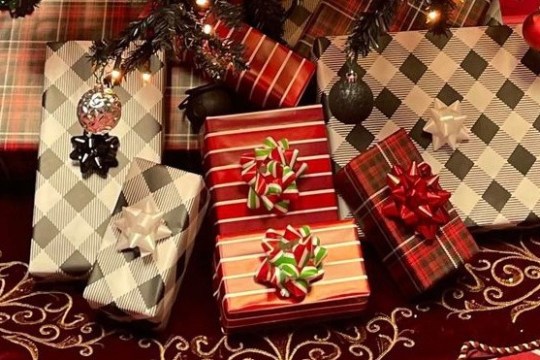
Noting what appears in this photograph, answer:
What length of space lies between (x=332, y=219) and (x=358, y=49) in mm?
274

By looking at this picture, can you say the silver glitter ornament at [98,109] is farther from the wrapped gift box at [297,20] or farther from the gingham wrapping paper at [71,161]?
the wrapped gift box at [297,20]

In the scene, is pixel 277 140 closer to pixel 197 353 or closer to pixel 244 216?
pixel 244 216

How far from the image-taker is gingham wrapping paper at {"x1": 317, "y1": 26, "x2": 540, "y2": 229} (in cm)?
140

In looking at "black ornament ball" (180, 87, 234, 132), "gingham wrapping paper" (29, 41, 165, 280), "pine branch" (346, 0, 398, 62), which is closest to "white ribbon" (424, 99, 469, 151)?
"pine branch" (346, 0, 398, 62)

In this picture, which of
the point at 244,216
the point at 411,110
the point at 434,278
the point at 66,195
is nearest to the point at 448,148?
the point at 411,110

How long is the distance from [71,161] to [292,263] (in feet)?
1.31

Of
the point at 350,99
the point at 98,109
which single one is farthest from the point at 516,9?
the point at 98,109

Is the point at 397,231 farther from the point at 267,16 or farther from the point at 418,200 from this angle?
the point at 267,16

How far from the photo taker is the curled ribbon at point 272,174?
130 centimetres

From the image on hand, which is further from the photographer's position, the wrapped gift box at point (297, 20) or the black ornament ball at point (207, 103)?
the wrapped gift box at point (297, 20)

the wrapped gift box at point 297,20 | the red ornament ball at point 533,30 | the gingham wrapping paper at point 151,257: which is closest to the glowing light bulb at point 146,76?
the gingham wrapping paper at point 151,257

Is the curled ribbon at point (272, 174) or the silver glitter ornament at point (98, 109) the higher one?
the silver glitter ornament at point (98, 109)

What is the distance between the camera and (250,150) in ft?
4.44

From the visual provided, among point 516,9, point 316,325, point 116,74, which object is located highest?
point 516,9
